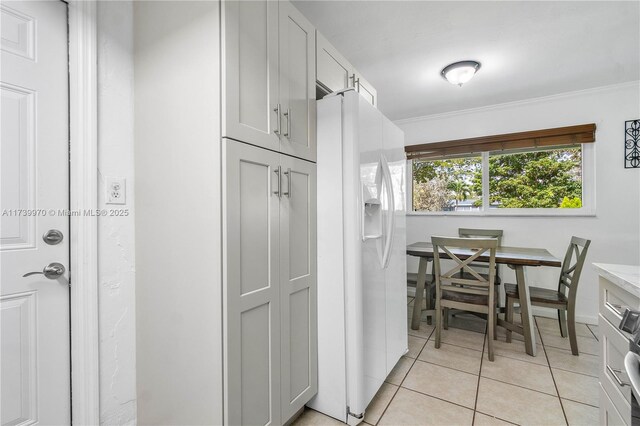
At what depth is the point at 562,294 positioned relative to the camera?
265 centimetres

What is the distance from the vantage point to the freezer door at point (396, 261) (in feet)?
6.61

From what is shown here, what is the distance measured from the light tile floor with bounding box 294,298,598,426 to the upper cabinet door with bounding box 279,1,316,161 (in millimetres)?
1523

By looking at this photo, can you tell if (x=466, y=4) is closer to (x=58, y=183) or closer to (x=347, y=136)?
(x=347, y=136)

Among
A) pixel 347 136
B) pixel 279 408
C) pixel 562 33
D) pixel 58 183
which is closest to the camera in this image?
pixel 58 183

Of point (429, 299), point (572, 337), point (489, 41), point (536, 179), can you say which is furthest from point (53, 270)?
point (536, 179)

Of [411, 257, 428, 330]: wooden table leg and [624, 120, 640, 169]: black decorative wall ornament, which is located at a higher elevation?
[624, 120, 640, 169]: black decorative wall ornament

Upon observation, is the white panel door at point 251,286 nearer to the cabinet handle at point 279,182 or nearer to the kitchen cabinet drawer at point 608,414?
the cabinet handle at point 279,182

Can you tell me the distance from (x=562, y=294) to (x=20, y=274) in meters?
3.69

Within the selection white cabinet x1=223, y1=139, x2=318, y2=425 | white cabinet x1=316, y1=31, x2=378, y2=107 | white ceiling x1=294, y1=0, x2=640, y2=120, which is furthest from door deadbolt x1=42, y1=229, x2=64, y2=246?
white ceiling x1=294, y1=0, x2=640, y2=120

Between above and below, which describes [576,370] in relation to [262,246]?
below

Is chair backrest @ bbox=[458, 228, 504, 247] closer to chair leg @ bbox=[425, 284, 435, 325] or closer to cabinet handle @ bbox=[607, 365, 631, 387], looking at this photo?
chair leg @ bbox=[425, 284, 435, 325]

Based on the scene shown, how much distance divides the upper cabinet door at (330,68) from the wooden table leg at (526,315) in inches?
81.7

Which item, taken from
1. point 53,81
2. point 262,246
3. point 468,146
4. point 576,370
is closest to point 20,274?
point 53,81

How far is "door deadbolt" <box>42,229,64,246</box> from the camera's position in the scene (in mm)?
1225
